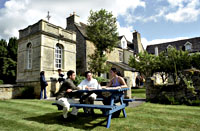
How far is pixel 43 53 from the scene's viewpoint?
38.3 ft

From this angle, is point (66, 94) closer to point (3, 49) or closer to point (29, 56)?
point (29, 56)

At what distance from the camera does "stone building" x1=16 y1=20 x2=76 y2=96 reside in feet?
38.0

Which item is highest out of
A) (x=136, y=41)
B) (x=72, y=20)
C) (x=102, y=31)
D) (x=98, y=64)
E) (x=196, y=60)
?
(x=72, y=20)

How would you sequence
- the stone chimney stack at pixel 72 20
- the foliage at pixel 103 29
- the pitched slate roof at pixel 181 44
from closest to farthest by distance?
1. the foliage at pixel 103 29
2. the stone chimney stack at pixel 72 20
3. the pitched slate roof at pixel 181 44

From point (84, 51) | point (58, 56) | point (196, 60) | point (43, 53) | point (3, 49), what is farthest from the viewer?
point (3, 49)

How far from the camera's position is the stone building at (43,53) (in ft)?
38.0

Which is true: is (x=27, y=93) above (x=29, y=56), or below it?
below

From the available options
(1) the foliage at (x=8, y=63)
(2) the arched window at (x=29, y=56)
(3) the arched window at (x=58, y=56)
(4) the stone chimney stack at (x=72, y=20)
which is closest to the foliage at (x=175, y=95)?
(3) the arched window at (x=58, y=56)

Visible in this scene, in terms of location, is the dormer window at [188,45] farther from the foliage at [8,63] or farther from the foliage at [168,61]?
the foliage at [8,63]

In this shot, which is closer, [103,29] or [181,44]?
[103,29]


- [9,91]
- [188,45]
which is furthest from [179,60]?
[188,45]

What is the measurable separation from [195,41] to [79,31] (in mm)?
29541

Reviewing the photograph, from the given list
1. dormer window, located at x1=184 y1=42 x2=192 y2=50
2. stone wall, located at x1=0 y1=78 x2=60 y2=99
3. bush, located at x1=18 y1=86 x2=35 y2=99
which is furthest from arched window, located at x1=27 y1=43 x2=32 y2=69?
dormer window, located at x1=184 y1=42 x2=192 y2=50

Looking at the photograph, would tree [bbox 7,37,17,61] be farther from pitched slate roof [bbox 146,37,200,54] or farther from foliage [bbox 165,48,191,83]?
pitched slate roof [bbox 146,37,200,54]
